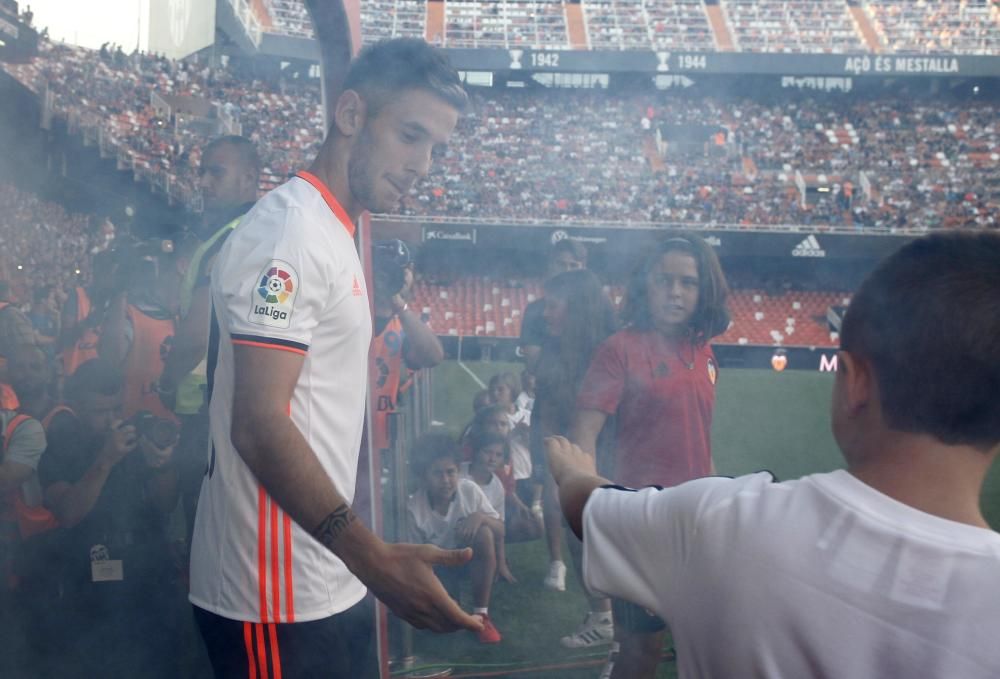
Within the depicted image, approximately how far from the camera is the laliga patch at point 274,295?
1171 millimetres

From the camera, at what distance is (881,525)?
0.78 m

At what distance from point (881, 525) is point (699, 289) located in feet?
5.13

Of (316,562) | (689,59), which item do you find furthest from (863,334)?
(689,59)

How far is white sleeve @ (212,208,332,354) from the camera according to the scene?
3.84 feet

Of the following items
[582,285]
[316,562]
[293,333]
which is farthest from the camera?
[582,285]

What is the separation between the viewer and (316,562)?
1.29 m

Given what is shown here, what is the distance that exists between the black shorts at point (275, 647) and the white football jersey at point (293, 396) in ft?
0.06

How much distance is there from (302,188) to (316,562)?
0.62 m

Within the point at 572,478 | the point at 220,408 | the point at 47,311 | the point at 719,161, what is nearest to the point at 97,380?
the point at 220,408

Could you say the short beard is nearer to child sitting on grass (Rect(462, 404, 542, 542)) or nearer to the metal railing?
child sitting on grass (Rect(462, 404, 542, 542))

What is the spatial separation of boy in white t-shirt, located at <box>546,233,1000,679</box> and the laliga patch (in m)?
0.61

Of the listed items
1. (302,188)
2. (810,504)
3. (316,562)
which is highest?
(302,188)

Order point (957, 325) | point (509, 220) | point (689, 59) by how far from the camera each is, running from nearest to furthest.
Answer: point (957, 325)
point (509, 220)
point (689, 59)

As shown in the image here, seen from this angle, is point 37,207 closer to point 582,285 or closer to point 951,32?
point 582,285
